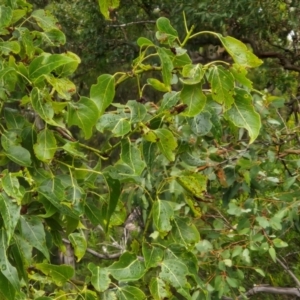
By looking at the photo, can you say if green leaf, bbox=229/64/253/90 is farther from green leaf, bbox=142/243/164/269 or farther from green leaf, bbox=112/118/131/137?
green leaf, bbox=142/243/164/269

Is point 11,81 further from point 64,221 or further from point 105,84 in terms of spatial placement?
point 64,221

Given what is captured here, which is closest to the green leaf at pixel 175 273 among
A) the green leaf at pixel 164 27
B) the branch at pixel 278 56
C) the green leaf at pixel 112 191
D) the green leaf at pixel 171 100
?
the green leaf at pixel 112 191

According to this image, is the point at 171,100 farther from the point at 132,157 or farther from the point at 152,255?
the point at 152,255

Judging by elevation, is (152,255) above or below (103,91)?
below

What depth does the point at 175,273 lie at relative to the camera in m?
0.90

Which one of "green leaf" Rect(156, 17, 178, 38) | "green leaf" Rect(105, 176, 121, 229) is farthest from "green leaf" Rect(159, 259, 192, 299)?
"green leaf" Rect(156, 17, 178, 38)

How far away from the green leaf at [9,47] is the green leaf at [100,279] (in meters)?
0.35

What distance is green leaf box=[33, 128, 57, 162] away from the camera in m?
0.91

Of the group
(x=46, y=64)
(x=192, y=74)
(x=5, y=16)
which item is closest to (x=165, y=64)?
(x=192, y=74)

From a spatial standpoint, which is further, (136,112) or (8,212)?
(136,112)

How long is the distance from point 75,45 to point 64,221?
348 cm

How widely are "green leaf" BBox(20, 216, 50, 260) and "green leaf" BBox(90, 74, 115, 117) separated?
0.19 metres

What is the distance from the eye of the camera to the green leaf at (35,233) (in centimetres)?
88

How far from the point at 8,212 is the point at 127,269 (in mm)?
221
